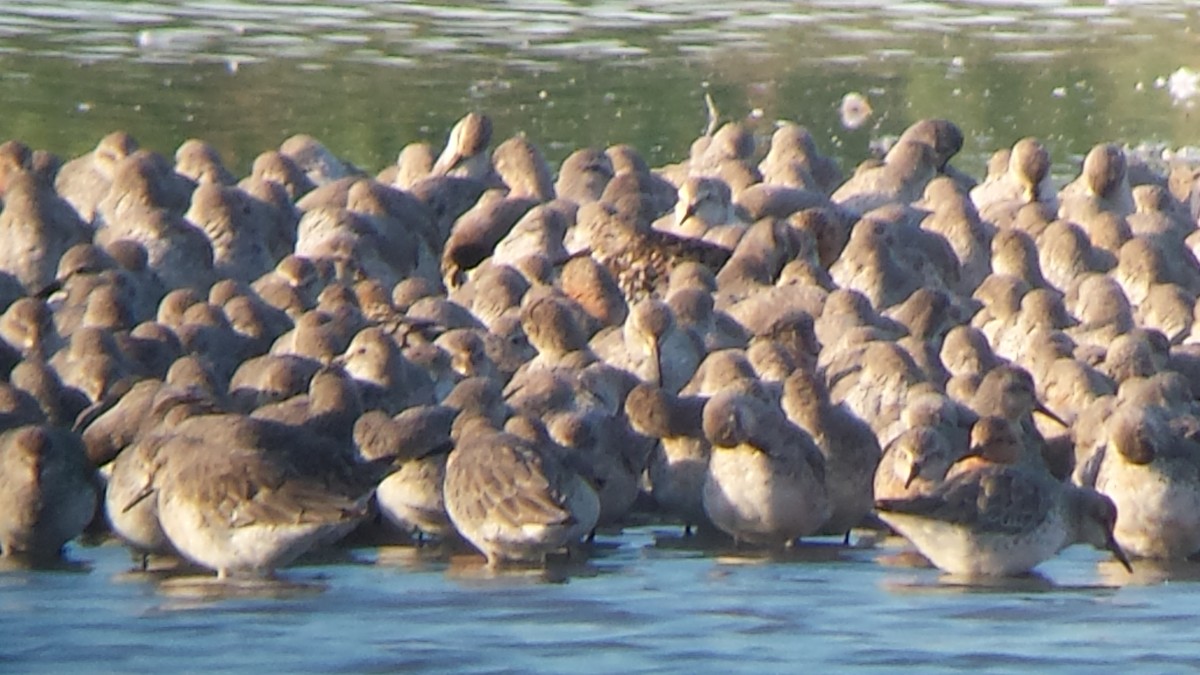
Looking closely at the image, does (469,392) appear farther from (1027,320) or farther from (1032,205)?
(1032,205)

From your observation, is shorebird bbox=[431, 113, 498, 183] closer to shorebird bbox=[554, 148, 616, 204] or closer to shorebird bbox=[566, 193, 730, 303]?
A: shorebird bbox=[554, 148, 616, 204]

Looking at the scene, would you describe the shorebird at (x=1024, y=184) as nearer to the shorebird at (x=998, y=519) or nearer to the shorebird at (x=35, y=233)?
the shorebird at (x=35, y=233)

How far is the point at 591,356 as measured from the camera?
521 inches

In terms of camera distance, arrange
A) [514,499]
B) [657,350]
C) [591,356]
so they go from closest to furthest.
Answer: [514,499], [657,350], [591,356]

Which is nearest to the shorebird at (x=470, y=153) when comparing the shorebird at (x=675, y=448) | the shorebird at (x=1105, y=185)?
the shorebird at (x=1105, y=185)

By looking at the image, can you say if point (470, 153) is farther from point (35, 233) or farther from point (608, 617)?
point (608, 617)

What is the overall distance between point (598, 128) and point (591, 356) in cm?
1268

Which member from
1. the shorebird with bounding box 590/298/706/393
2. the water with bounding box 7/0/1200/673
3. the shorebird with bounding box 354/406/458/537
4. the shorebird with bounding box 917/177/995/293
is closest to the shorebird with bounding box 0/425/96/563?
the water with bounding box 7/0/1200/673

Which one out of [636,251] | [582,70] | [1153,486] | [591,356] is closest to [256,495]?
[591,356]

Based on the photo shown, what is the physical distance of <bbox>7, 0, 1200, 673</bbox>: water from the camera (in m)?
10.1

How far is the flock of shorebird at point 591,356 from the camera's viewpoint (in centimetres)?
1103

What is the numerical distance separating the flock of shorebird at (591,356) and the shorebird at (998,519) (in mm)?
16

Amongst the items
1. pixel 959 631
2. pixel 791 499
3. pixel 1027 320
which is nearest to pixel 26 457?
pixel 791 499

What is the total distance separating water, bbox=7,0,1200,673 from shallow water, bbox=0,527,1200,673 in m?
0.02
